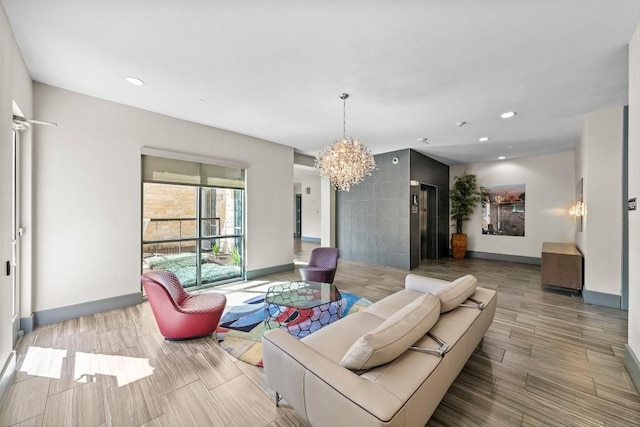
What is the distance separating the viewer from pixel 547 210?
6738 mm

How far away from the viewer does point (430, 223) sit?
762 centimetres

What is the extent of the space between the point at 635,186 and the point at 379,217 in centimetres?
472

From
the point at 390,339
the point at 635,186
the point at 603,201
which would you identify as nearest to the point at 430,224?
the point at 603,201

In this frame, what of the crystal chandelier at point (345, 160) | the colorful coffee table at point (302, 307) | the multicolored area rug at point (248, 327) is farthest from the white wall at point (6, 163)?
the crystal chandelier at point (345, 160)

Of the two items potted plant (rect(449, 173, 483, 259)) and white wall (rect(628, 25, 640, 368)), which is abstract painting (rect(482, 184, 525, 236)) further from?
white wall (rect(628, 25, 640, 368))

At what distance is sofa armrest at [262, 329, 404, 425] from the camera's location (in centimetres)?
117

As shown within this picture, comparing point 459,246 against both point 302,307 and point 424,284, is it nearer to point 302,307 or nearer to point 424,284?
point 424,284

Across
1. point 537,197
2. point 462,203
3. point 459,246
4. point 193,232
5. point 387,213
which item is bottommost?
point 459,246

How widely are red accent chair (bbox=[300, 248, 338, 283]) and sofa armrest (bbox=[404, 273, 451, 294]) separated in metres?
1.52

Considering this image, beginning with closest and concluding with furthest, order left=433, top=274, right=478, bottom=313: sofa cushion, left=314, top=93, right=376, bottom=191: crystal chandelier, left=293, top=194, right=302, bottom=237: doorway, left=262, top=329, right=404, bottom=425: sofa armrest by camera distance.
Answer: left=262, top=329, right=404, bottom=425: sofa armrest
left=433, top=274, right=478, bottom=313: sofa cushion
left=314, top=93, right=376, bottom=191: crystal chandelier
left=293, top=194, right=302, bottom=237: doorway

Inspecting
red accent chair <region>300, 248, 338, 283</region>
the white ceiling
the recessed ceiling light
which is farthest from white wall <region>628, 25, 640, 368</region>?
the recessed ceiling light

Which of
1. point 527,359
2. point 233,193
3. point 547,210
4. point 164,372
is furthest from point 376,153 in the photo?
point 164,372

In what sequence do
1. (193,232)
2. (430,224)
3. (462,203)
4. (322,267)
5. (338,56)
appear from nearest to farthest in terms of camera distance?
(338,56) → (193,232) → (322,267) → (430,224) → (462,203)

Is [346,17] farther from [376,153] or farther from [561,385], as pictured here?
[376,153]
